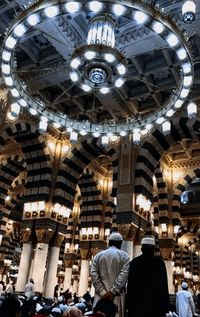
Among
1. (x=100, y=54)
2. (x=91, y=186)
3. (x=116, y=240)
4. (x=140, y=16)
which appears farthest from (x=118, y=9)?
(x=91, y=186)

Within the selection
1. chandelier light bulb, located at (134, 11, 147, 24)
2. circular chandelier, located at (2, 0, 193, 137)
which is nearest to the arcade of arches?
circular chandelier, located at (2, 0, 193, 137)

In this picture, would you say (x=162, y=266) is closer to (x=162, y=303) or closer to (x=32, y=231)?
(x=162, y=303)

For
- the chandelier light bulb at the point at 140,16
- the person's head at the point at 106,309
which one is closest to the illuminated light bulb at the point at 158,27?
the chandelier light bulb at the point at 140,16

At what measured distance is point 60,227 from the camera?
45.5 feet

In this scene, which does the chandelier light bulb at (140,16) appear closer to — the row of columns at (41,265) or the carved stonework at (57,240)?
the row of columns at (41,265)

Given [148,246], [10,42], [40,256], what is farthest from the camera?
[40,256]

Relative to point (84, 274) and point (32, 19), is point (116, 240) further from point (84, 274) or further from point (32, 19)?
point (84, 274)

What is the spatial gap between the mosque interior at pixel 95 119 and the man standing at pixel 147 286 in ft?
11.4

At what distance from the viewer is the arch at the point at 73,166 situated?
13.9 metres

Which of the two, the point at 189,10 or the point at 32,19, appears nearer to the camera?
the point at 189,10

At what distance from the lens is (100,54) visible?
583 centimetres

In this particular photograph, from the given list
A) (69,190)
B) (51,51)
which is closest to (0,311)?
(51,51)

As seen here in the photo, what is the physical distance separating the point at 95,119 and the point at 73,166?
2.15 metres

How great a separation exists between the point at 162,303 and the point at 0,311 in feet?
5.65
